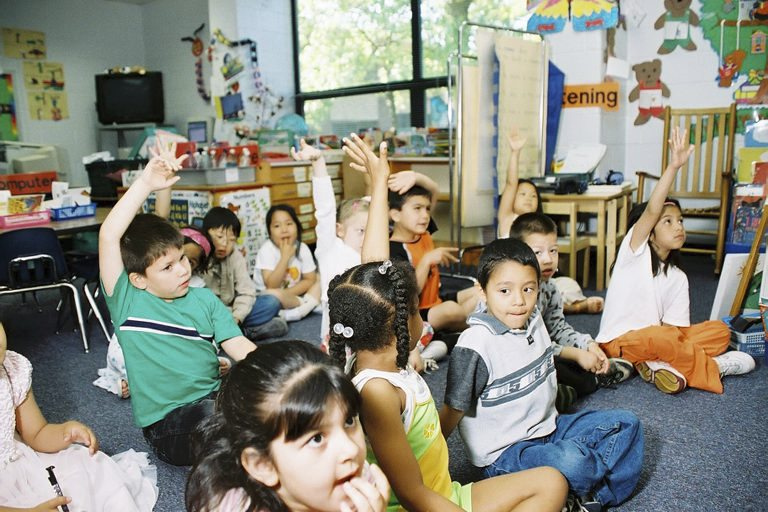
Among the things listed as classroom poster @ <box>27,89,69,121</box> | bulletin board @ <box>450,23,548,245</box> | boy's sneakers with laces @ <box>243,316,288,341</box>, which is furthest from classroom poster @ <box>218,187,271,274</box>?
classroom poster @ <box>27,89,69,121</box>

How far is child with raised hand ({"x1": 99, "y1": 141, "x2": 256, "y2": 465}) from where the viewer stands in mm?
1658

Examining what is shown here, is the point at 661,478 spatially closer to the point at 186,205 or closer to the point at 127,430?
the point at 127,430

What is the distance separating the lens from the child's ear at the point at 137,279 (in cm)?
168

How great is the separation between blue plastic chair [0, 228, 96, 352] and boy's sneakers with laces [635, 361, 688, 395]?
2383mm

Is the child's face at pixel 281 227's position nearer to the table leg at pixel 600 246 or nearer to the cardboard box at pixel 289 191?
the cardboard box at pixel 289 191

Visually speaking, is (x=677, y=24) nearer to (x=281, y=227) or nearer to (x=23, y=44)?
(x=281, y=227)

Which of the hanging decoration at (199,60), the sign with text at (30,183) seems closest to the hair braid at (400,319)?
the sign with text at (30,183)

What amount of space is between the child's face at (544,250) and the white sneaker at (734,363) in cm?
76

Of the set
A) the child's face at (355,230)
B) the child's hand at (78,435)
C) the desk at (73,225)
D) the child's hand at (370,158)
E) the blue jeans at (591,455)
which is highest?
the child's hand at (370,158)

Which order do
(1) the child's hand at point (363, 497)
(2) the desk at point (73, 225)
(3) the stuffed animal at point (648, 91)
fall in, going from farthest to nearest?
(3) the stuffed animal at point (648, 91) → (2) the desk at point (73, 225) → (1) the child's hand at point (363, 497)

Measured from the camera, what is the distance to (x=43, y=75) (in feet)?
19.7

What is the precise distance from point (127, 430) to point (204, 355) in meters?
0.54

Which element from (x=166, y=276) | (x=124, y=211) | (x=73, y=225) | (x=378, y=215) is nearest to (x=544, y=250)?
(x=378, y=215)

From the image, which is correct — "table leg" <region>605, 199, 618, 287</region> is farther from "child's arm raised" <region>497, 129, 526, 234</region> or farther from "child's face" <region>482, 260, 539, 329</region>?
"child's face" <region>482, 260, 539, 329</region>
